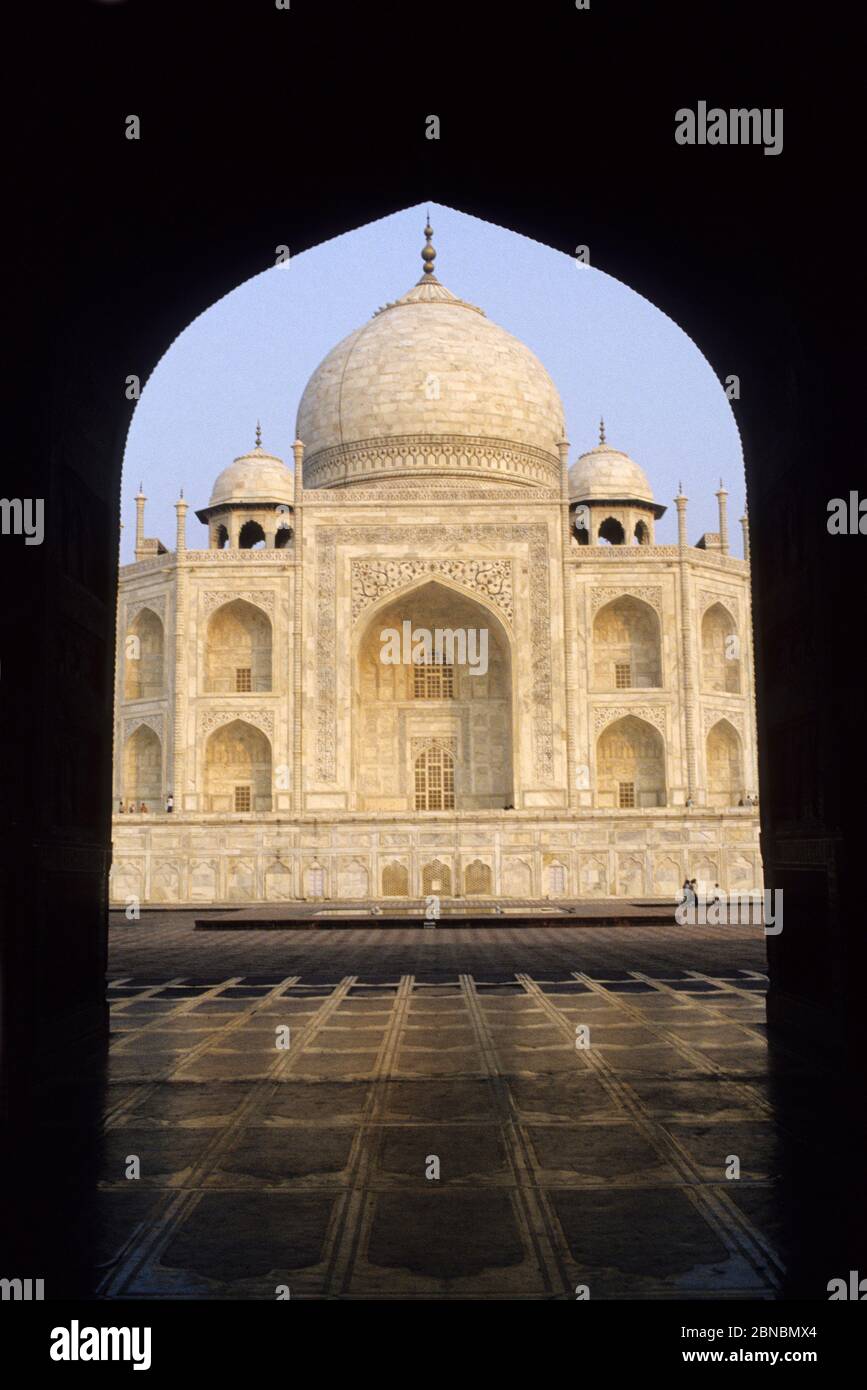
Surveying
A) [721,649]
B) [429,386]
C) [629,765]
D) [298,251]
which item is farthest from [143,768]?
[298,251]

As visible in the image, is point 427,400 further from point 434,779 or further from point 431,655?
point 434,779

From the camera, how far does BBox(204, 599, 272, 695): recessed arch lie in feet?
87.5

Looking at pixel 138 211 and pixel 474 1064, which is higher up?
pixel 138 211

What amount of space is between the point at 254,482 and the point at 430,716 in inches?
291

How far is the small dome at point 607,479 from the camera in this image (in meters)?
30.4

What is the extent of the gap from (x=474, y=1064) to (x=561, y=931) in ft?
28.7

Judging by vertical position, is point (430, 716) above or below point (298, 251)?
below

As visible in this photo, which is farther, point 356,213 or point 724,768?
point 724,768

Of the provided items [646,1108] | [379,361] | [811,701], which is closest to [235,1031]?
[646,1108]

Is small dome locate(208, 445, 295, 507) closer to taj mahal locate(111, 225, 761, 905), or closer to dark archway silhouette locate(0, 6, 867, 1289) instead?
taj mahal locate(111, 225, 761, 905)

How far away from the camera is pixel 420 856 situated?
69.3ft

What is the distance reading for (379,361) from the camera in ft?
98.9

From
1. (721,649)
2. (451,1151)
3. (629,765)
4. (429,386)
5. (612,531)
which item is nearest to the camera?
(451,1151)
